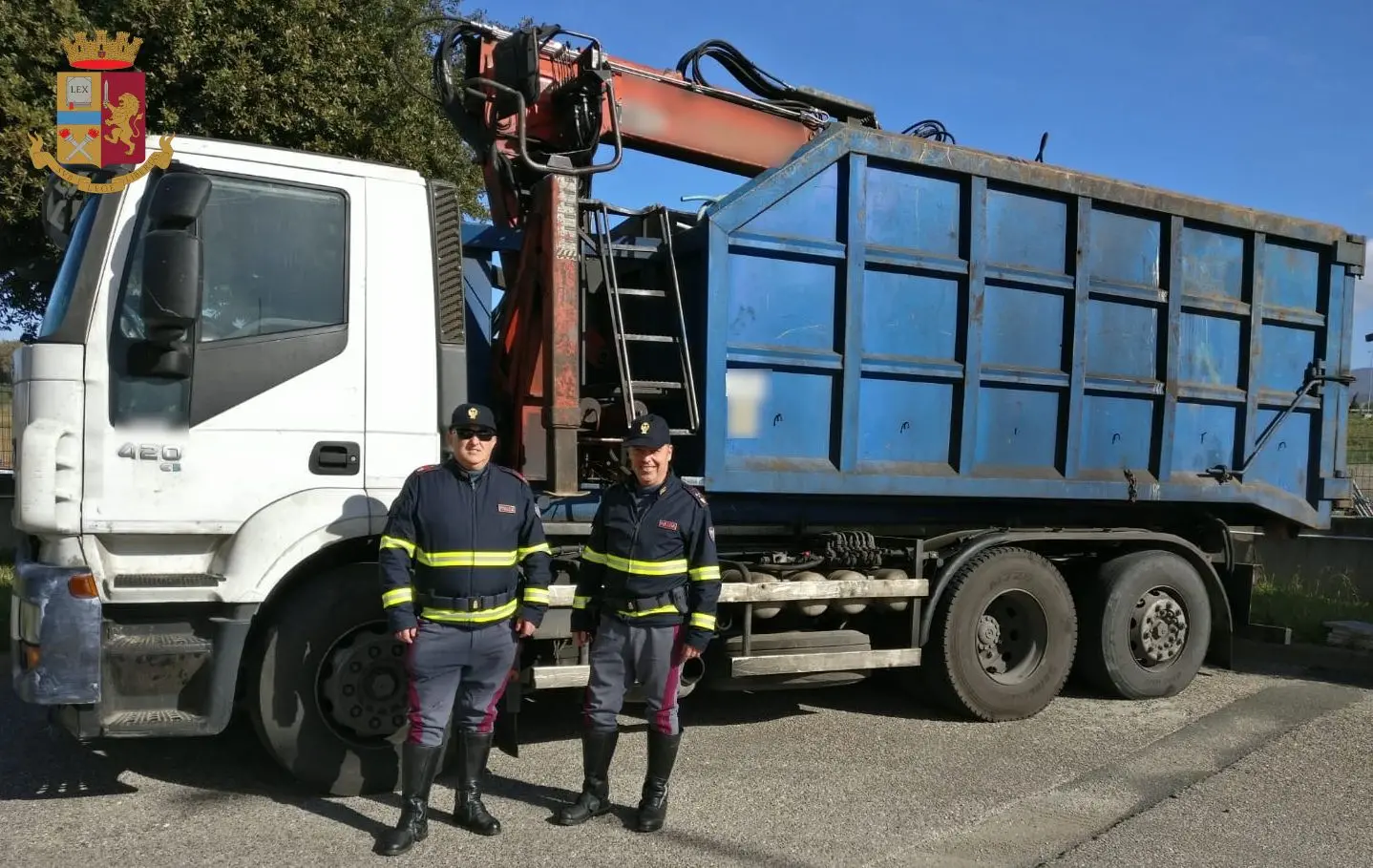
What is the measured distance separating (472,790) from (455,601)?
728 mm

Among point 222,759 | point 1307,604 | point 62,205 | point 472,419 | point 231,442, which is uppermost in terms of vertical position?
point 62,205

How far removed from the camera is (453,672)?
145 inches

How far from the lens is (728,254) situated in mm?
4793

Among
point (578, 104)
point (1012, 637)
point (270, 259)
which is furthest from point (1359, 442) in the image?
point (270, 259)

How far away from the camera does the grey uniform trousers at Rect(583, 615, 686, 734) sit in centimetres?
385

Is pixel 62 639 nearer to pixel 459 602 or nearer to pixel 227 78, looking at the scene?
pixel 459 602

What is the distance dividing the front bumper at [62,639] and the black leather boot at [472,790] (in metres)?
1.27

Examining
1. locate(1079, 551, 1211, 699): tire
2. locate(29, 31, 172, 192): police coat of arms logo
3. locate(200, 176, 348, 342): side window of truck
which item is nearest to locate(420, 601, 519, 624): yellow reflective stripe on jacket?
locate(200, 176, 348, 342): side window of truck

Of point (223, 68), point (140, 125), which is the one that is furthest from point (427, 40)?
point (140, 125)

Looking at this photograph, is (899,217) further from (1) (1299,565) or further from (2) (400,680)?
(1) (1299,565)

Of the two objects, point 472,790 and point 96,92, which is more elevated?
point 96,92

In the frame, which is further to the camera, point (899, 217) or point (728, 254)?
point (899, 217)

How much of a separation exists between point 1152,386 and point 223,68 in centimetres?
711

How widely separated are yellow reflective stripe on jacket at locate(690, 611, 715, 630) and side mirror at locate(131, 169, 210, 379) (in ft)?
6.77
